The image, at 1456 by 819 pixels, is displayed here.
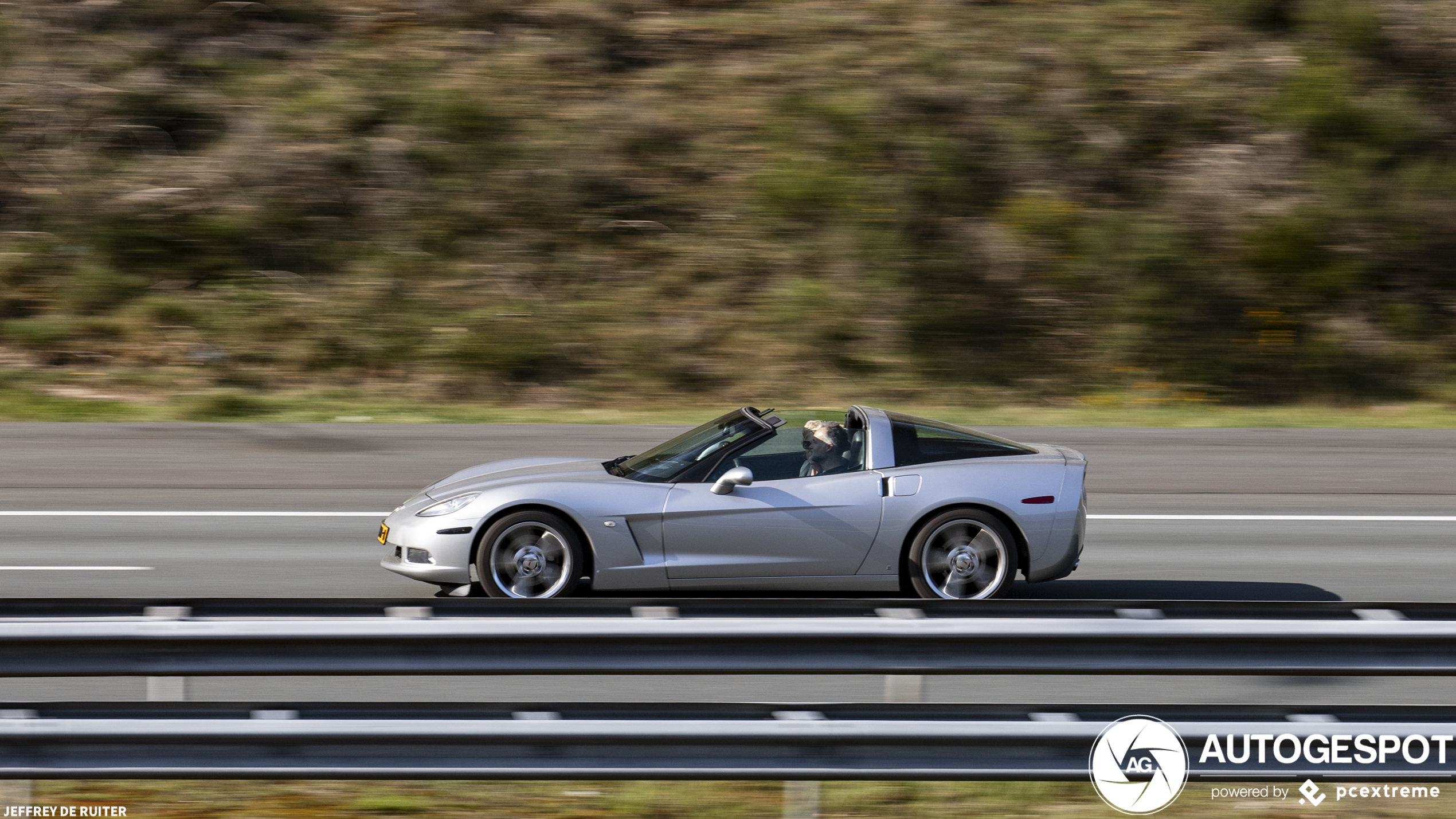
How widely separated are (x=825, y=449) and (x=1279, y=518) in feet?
17.5

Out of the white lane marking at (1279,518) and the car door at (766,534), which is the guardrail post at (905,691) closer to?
the car door at (766,534)

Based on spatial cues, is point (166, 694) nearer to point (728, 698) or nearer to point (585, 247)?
point (728, 698)

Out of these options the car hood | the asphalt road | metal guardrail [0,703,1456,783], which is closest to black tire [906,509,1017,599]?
the asphalt road

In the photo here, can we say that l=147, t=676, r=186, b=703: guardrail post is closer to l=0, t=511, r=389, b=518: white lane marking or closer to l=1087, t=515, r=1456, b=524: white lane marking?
l=0, t=511, r=389, b=518: white lane marking

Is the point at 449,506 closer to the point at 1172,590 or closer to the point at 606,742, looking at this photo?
the point at 606,742

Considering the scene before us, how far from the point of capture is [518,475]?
7371 mm

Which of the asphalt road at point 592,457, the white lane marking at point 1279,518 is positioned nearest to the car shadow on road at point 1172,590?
the asphalt road at point 592,457

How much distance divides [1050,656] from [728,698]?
219 centimetres

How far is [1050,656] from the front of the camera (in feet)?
12.7

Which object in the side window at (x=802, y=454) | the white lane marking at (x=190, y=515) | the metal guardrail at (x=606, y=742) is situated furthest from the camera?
the white lane marking at (x=190, y=515)

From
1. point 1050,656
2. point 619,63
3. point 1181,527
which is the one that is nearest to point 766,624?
point 1050,656

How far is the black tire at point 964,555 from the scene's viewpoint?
271 inches

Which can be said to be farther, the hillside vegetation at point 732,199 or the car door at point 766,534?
the hillside vegetation at point 732,199

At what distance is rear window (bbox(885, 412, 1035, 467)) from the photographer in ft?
23.3
